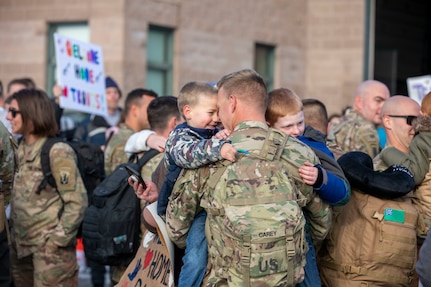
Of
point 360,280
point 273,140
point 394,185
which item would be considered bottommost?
point 360,280

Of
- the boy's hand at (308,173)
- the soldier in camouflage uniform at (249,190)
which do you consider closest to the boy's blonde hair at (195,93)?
the soldier in camouflage uniform at (249,190)

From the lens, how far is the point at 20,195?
7.27 m

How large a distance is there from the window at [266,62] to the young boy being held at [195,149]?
43.4 feet

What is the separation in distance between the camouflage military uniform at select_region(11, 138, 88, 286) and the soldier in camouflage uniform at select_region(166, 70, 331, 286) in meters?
2.50

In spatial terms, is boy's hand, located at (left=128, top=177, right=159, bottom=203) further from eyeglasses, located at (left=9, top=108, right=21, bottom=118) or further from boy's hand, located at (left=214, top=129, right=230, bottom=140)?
eyeglasses, located at (left=9, top=108, right=21, bottom=118)

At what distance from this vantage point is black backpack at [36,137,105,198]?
23.6ft

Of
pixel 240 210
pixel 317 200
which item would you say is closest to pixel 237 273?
pixel 240 210

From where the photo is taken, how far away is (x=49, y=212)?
286 inches

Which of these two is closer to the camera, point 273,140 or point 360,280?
point 273,140

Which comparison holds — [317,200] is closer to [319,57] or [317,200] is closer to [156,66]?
[156,66]

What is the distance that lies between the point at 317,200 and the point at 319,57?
14.5 meters

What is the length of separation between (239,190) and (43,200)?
3108 millimetres

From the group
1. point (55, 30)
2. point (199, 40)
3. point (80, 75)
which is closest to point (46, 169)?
point (80, 75)

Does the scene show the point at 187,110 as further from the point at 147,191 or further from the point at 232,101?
the point at 147,191
